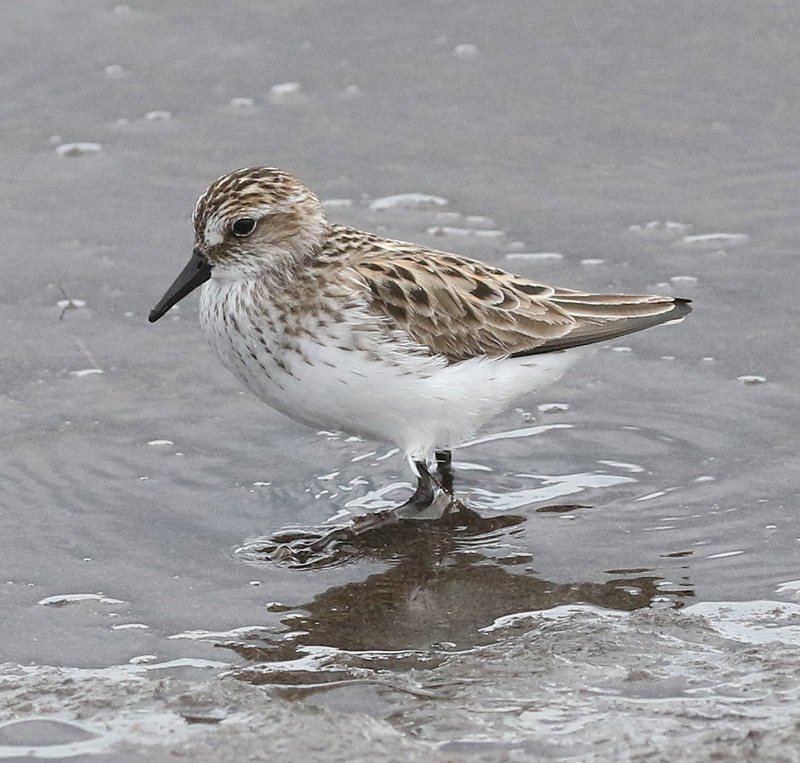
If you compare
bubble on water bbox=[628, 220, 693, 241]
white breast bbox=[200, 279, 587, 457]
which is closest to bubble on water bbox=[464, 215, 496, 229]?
bubble on water bbox=[628, 220, 693, 241]

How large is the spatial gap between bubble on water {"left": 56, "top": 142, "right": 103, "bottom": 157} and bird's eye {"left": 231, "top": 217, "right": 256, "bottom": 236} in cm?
372

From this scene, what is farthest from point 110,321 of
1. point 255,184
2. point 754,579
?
point 754,579

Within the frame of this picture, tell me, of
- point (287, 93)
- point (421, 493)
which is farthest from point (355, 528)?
point (287, 93)

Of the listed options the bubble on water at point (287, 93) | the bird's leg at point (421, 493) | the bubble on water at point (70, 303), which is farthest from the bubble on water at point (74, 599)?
the bubble on water at point (287, 93)

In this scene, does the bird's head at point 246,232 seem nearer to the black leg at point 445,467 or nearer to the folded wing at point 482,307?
the folded wing at point 482,307

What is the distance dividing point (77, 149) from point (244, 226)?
12.5ft

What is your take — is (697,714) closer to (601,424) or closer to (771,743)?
(771,743)

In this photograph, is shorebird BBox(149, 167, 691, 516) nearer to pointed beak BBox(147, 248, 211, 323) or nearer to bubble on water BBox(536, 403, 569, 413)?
pointed beak BBox(147, 248, 211, 323)

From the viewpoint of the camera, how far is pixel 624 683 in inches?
222

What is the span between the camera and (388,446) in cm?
820

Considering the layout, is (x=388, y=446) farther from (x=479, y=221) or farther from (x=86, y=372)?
(x=479, y=221)

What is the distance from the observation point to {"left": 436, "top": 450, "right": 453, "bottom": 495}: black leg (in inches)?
306

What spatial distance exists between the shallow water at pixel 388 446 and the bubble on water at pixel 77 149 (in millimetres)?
36

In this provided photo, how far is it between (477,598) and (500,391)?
1261 mm
